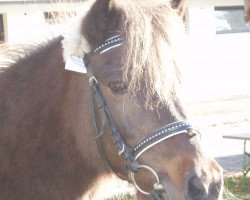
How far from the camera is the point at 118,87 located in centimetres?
253

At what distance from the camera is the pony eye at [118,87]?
2.51 meters

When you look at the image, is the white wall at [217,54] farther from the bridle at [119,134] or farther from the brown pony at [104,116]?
the bridle at [119,134]

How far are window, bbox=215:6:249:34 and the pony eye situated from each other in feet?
46.7

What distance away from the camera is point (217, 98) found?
15797 mm

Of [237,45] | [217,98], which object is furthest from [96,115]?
[237,45]

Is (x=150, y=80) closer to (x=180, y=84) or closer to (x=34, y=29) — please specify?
(x=180, y=84)

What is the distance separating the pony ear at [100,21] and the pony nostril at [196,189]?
3.17ft

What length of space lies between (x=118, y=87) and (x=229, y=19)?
48.5 ft

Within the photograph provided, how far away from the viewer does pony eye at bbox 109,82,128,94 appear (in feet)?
8.23

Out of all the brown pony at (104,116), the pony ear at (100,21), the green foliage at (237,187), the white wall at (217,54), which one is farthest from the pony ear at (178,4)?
the white wall at (217,54)

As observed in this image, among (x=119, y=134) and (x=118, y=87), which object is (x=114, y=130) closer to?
(x=119, y=134)

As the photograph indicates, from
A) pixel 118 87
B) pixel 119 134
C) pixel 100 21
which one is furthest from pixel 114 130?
pixel 100 21

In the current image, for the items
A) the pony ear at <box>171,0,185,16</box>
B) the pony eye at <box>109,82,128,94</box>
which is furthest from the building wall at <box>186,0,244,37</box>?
the pony eye at <box>109,82,128,94</box>

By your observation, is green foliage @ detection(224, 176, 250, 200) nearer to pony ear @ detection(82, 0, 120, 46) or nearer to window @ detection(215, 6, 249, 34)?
pony ear @ detection(82, 0, 120, 46)
